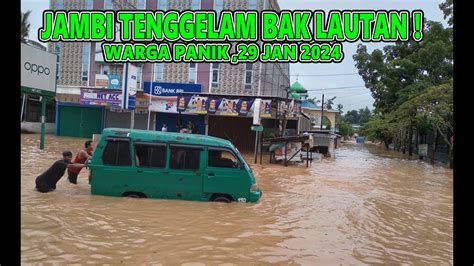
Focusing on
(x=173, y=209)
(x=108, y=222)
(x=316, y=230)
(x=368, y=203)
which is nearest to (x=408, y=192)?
(x=368, y=203)

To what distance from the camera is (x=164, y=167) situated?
9.01m

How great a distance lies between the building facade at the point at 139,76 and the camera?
30.4m

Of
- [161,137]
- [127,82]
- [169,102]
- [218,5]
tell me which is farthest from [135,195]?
[218,5]

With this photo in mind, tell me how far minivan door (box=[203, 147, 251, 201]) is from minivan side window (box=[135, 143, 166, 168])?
42.4 inches

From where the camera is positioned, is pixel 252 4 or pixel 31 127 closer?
pixel 252 4

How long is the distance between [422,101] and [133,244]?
20903 mm

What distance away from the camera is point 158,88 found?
2894 centimetres

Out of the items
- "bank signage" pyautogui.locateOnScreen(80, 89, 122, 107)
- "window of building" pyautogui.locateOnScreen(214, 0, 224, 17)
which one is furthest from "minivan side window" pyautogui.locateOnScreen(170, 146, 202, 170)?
"window of building" pyautogui.locateOnScreen(214, 0, 224, 17)

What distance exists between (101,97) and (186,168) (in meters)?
22.0

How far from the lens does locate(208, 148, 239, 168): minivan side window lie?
9.10m

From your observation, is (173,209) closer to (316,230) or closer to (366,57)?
(316,230)

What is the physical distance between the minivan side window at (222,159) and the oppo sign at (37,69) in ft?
37.2

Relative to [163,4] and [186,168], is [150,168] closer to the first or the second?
[186,168]
